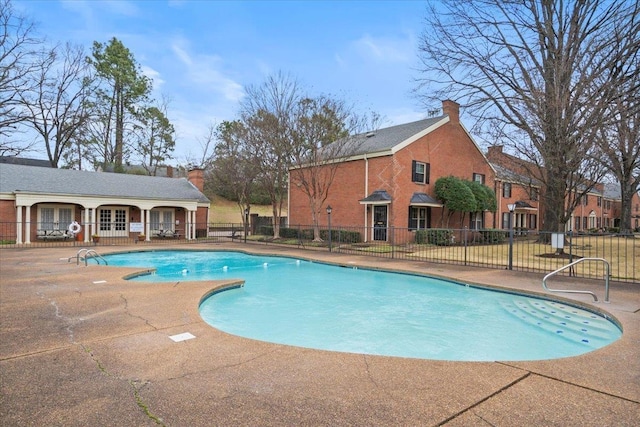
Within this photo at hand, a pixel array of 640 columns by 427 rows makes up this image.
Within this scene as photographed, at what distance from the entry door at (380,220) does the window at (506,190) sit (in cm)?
1474

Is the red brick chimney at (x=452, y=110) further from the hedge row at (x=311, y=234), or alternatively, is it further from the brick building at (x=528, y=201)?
the hedge row at (x=311, y=234)

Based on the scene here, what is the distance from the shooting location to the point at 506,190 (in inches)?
1172

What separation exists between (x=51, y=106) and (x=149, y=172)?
11.9 meters

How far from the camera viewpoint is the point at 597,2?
1529cm

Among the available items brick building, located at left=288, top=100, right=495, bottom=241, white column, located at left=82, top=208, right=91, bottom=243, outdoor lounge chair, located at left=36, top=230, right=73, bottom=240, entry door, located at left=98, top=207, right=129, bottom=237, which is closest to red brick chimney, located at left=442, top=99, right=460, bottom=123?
brick building, located at left=288, top=100, right=495, bottom=241

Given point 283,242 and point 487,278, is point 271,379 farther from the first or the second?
point 283,242

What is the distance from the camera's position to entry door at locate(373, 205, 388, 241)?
20281 millimetres

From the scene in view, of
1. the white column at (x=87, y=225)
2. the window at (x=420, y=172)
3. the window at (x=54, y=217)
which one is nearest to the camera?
the window at (x=420, y=172)

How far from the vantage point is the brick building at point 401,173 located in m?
20.2

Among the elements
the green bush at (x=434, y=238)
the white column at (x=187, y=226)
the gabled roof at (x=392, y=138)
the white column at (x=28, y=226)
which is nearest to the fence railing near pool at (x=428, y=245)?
the green bush at (x=434, y=238)

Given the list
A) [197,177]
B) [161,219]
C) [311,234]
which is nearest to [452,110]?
[311,234]

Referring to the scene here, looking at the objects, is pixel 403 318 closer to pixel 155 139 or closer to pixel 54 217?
pixel 54 217

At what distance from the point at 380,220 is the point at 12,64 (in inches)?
748

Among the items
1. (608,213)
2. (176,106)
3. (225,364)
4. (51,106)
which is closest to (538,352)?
(225,364)
